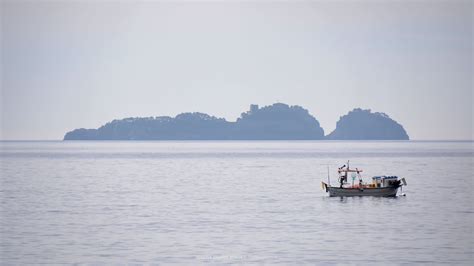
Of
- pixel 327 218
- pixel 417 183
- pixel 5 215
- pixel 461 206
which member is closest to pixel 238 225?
pixel 327 218

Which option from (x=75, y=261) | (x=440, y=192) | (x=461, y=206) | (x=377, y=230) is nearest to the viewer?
(x=75, y=261)

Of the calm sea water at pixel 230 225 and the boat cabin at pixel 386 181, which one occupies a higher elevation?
the boat cabin at pixel 386 181

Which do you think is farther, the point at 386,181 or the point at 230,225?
the point at 386,181

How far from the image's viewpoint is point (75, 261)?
3831 cm

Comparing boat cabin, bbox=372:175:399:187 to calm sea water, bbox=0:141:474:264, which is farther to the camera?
boat cabin, bbox=372:175:399:187

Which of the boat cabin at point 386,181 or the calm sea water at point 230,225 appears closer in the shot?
the calm sea water at point 230,225

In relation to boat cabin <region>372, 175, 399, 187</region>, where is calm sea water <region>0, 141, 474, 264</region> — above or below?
below

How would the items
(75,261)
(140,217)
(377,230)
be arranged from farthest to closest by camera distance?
(140,217), (377,230), (75,261)

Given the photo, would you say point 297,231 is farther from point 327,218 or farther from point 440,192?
point 440,192

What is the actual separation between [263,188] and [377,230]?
3483cm

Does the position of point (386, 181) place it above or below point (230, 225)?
above

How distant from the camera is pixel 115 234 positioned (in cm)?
4709

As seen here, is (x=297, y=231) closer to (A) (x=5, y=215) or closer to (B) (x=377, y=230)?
(B) (x=377, y=230)

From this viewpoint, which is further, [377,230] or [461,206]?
[461,206]
